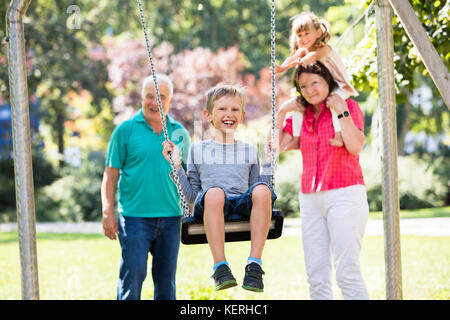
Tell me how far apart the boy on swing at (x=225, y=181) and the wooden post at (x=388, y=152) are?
0.71 meters

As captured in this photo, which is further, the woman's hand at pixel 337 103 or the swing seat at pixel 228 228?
the woman's hand at pixel 337 103

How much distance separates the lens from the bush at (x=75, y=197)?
52.4 feet

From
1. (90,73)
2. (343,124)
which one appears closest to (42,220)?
(90,73)

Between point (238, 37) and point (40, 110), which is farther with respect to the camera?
point (238, 37)

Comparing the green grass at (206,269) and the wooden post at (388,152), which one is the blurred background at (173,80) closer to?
the green grass at (206,269)

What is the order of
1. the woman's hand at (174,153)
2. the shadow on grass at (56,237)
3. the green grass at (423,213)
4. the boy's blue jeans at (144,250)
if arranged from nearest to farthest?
1. the woman's hand at (174,153)
2. the boy's blue jeans at (144,250)
3. the shadow on grass at (56,237)
4. the green grass at (423,213)

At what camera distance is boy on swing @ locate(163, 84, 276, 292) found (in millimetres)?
3320

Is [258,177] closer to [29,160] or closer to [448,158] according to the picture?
[29,160]

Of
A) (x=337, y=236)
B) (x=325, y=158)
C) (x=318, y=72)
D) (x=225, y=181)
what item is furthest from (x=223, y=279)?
(x=318, y=72)

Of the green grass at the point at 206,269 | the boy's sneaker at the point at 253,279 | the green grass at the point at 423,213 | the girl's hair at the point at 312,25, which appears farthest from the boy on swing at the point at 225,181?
the green grass at the point at 423,213

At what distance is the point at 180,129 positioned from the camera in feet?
13.9

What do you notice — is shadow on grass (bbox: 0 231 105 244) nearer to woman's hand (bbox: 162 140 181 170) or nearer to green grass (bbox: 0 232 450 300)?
green grass (bbox: 0 232 450 300)

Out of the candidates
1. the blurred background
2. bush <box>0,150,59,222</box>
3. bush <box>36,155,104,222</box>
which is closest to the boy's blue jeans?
the blurred background
